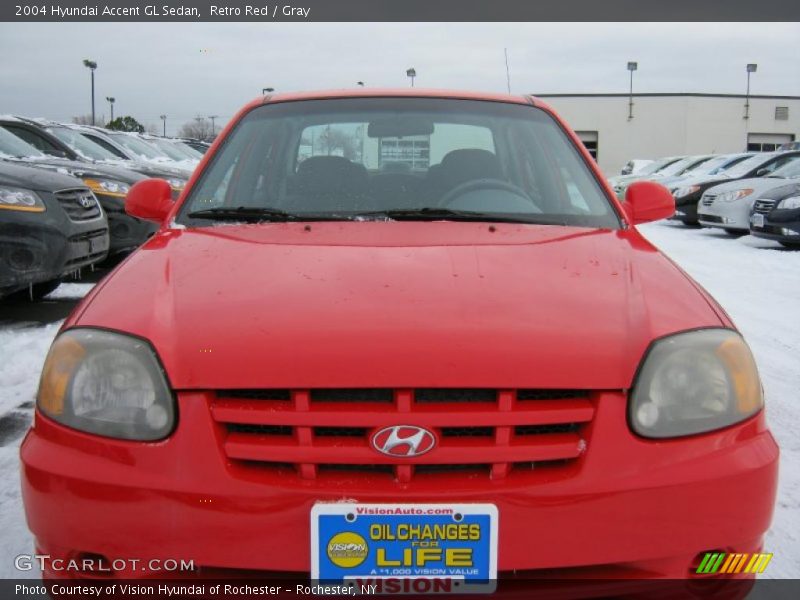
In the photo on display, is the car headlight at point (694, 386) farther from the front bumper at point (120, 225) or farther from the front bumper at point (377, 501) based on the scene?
the front bumper at point (120, 225)

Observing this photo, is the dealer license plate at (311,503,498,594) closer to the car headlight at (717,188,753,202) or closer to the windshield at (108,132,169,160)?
the windshield at (108,132,169,160)

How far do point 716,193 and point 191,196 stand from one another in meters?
11.2

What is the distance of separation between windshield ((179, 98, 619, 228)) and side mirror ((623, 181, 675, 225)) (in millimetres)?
242

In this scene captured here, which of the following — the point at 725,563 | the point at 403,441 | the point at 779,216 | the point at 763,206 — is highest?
the point at 763,206

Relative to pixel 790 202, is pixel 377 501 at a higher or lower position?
lower

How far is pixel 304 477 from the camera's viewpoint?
1.46 meters

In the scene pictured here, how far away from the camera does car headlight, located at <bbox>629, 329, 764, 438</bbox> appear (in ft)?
5.07

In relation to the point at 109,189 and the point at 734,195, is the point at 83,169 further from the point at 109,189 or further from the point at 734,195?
the point at 734,195

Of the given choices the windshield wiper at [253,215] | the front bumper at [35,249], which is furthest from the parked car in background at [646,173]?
the windshield wiper at [253,215]

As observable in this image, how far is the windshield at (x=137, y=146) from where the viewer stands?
11.9 metres

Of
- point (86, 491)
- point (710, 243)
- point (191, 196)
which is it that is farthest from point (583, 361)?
point (710, 243)

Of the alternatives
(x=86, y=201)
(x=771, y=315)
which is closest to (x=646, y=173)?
(x=771, y=315)

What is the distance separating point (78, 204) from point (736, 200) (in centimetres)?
944

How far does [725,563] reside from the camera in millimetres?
1535
